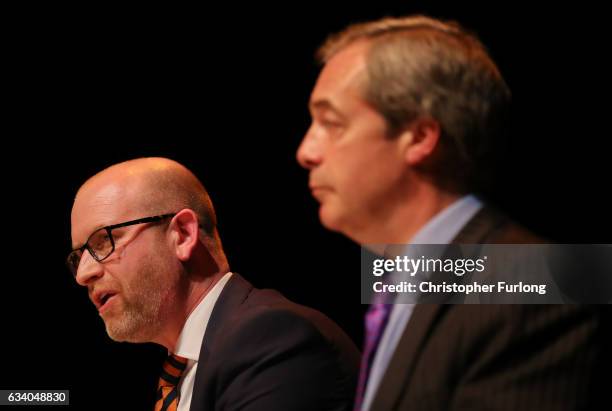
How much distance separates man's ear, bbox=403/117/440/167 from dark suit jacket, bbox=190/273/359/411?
0.85m

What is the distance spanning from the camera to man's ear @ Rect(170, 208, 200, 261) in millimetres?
2357

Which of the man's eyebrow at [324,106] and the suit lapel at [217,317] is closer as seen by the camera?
the man's eyebrow at [324,106]

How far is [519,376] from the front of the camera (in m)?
1.13

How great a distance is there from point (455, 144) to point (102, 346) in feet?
7.72

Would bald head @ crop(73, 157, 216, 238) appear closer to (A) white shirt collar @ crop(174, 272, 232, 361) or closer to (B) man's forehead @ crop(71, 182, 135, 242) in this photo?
(B) man's forehead @ crop(71, 182, 135, 242)

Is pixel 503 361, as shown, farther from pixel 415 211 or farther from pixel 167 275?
pixel 167 275

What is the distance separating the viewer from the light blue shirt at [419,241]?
4.24 feet

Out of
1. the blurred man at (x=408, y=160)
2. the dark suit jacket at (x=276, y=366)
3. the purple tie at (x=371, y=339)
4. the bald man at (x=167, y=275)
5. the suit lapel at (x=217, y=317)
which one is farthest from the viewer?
the bald man at (x=167, y=275)

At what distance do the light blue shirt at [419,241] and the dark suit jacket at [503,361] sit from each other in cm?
6

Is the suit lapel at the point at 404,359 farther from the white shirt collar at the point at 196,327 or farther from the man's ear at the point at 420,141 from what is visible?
the white shirt collar at the point at 196,327

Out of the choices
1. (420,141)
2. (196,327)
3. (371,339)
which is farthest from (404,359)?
(196,327)

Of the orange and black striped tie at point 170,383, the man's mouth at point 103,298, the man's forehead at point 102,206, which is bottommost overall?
the orange and black striped tie at point 170,383

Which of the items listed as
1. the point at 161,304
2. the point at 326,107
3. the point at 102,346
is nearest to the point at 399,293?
the point at 326,107

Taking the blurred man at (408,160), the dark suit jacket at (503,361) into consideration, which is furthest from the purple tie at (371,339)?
the dark suit jacket at (503,361)
